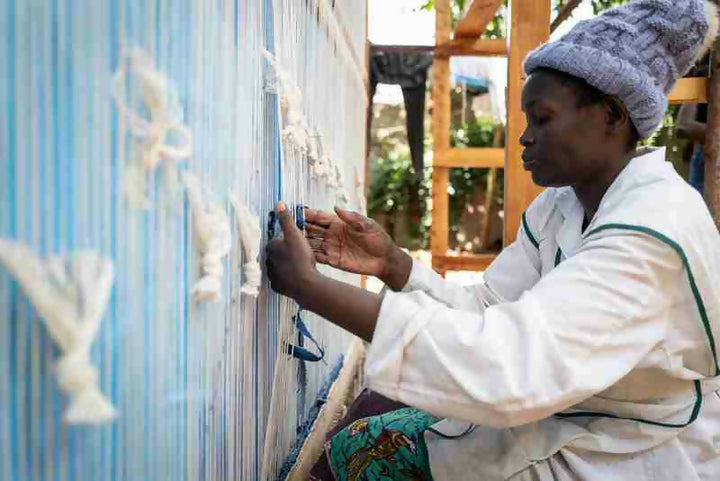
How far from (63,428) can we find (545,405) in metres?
0.55

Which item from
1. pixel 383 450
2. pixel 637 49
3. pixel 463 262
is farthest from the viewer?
pixel 463 262

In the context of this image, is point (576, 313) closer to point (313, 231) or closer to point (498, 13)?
point (313, 231)

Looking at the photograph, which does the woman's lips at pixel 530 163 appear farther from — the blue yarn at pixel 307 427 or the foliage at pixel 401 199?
the foliage at pixel 401 199

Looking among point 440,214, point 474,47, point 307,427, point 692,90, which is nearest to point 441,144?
point 440,214

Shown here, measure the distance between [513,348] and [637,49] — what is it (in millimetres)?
585

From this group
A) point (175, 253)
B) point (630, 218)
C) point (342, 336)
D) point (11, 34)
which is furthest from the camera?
point (342, 336)

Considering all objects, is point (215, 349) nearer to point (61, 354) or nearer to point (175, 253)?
point (175, 253)

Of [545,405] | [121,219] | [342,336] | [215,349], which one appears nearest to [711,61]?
[342,336]

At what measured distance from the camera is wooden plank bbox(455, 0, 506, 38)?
288cm

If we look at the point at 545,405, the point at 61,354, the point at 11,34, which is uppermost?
the point at 11,34

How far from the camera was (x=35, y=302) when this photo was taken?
475 mm

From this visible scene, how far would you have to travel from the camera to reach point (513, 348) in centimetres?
82

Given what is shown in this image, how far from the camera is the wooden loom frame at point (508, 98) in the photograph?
207cm

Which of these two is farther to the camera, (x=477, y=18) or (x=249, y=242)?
(x=477, y=18)
